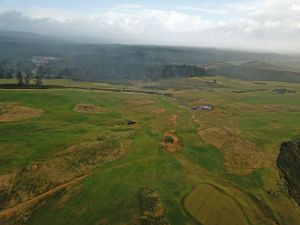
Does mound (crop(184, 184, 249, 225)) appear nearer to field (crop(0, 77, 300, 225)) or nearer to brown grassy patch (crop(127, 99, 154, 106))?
field (crop(0, 77, 300, 225))

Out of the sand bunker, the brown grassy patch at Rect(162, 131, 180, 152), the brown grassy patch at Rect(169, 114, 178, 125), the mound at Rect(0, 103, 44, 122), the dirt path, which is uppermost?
the mound at Rect(0, 103, 44, 122)

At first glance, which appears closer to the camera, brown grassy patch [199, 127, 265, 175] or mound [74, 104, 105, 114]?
brown grassy patch [199, 127, 265, 175]

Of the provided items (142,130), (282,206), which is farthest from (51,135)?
(282,206)

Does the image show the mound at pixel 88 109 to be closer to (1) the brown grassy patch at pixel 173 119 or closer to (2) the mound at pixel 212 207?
(1) the brown grassy patch at pixel 173 119

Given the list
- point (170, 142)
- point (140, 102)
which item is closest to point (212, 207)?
point (170, 142)

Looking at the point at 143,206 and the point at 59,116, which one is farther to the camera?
the point at 59,116

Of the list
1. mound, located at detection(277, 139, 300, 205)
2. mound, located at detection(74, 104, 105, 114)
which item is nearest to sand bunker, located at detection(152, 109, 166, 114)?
mound, located at detection(74, 104, 105, 114)

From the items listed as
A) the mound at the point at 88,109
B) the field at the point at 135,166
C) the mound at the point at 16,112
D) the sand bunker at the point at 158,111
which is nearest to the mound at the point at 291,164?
the field at the point at 135,166

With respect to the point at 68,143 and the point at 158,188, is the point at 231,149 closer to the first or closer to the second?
the point at 158,188
